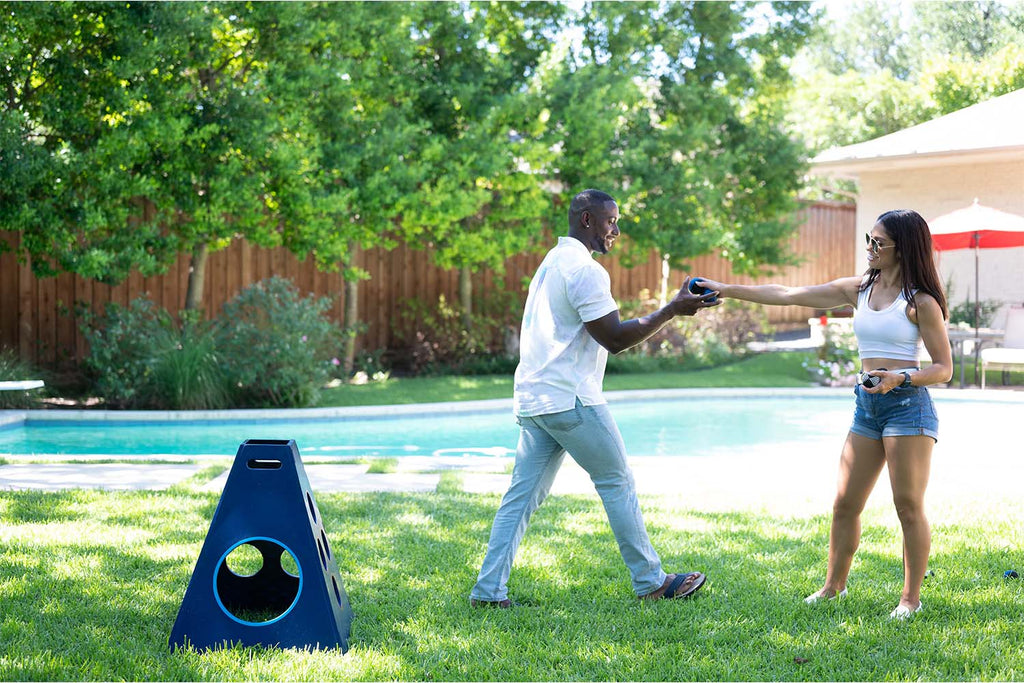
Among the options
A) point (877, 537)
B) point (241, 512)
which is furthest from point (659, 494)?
point (241, 512)

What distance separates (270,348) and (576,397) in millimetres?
7786

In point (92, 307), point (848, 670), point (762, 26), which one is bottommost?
point (848, 670)

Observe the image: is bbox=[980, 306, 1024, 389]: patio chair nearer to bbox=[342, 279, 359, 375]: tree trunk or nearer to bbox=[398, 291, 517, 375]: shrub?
bbox=[398, 291, 517, 375]: shrub

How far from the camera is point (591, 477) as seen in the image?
441 centimetres

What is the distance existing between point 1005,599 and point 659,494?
2.64 meters

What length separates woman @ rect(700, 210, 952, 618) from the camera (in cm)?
413

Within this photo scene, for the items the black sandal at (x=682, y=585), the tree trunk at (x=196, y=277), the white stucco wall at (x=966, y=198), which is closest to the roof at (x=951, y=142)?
the white stucco wall at (x=966, y=198)

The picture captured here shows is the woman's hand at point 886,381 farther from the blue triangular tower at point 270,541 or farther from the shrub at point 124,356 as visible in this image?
the shrub at point 124,356

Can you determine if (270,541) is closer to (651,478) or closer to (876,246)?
(876,246)

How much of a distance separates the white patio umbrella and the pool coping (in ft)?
6.41

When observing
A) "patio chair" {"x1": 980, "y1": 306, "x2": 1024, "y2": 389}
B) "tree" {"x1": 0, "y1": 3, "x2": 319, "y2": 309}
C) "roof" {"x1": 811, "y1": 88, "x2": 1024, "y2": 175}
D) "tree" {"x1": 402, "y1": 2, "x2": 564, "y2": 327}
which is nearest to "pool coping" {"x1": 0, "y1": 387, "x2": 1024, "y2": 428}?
"patio chair" {"x1": 980, "y1": 306, "x2": 1024, "y2": 389}

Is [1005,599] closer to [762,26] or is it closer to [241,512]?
[241,512]

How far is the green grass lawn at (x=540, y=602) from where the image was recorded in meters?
3.69

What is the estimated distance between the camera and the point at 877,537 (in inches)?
217
